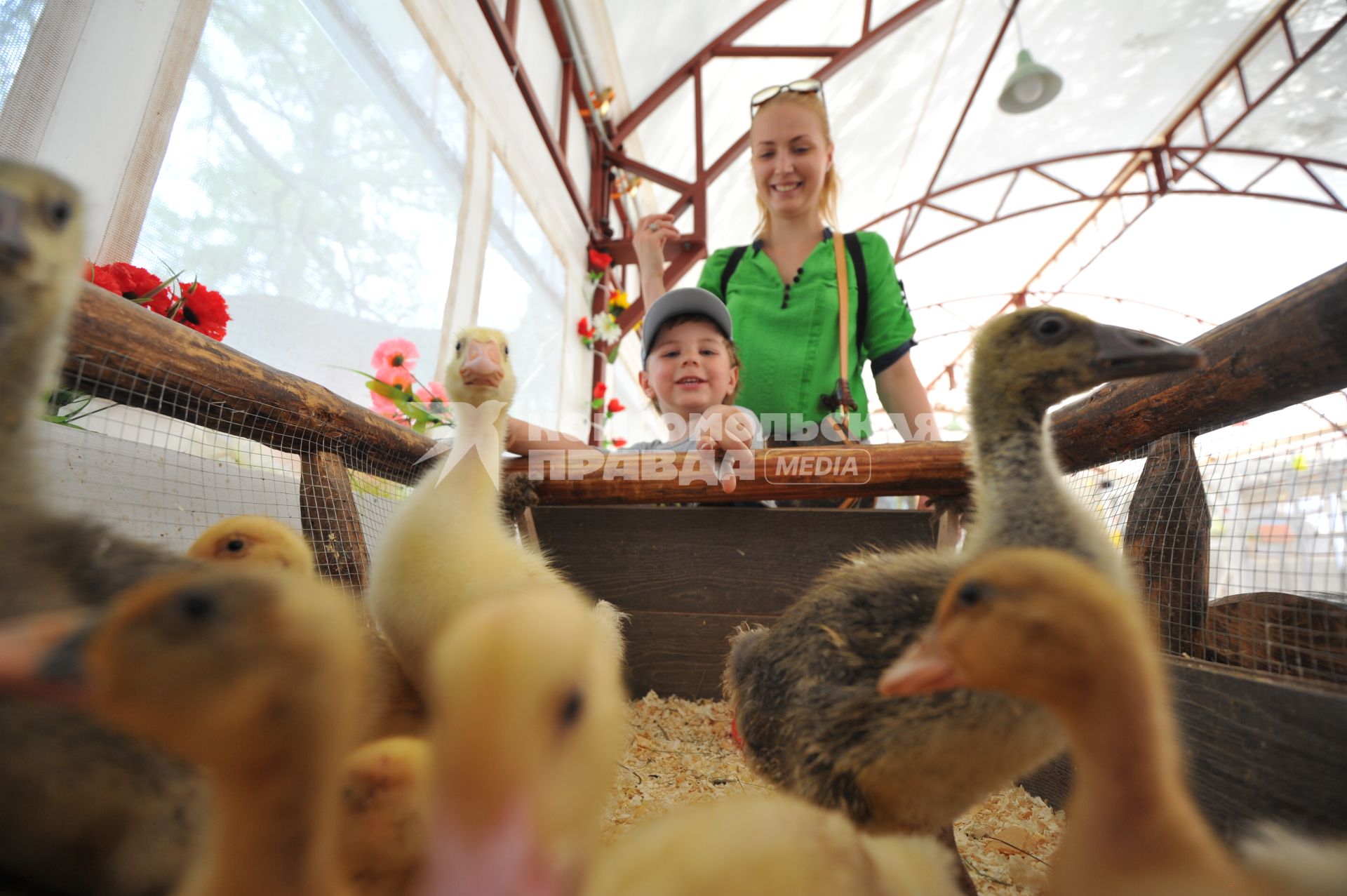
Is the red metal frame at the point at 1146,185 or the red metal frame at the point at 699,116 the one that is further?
the red metal frame at the point at 1146,185

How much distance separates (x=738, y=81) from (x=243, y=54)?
4.31 m

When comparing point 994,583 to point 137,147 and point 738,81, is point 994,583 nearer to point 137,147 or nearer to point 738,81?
point 137,147

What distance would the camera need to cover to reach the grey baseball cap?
1.65 m

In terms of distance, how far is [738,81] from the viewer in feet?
15.7

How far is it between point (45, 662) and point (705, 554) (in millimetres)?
1233

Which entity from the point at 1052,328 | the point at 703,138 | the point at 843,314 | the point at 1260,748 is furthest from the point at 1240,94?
the point at 1260,748

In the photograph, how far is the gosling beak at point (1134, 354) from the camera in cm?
47

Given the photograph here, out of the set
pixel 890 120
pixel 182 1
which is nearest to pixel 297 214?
pixel 182 1

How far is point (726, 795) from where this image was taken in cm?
84

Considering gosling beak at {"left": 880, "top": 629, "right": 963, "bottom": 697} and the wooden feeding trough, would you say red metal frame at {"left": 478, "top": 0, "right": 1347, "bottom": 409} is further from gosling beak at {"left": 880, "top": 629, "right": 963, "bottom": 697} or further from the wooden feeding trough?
gosling beak at {"left": 880, "top": 629, "right": 963, "bottom": 697}

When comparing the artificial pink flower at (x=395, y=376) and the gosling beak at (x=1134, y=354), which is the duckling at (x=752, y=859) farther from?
Result: the artificial pink flower at (x=395, y=376)

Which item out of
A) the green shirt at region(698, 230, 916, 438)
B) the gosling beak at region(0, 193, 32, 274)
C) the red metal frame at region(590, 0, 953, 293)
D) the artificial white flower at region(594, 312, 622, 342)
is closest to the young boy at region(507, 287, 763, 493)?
the green shirt at region(698, 230, 916, 438)

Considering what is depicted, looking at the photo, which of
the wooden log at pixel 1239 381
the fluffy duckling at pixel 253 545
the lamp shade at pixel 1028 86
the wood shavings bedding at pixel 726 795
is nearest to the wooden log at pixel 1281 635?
the wooden log at pixel 1239 381

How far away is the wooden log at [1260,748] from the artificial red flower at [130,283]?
122cm
